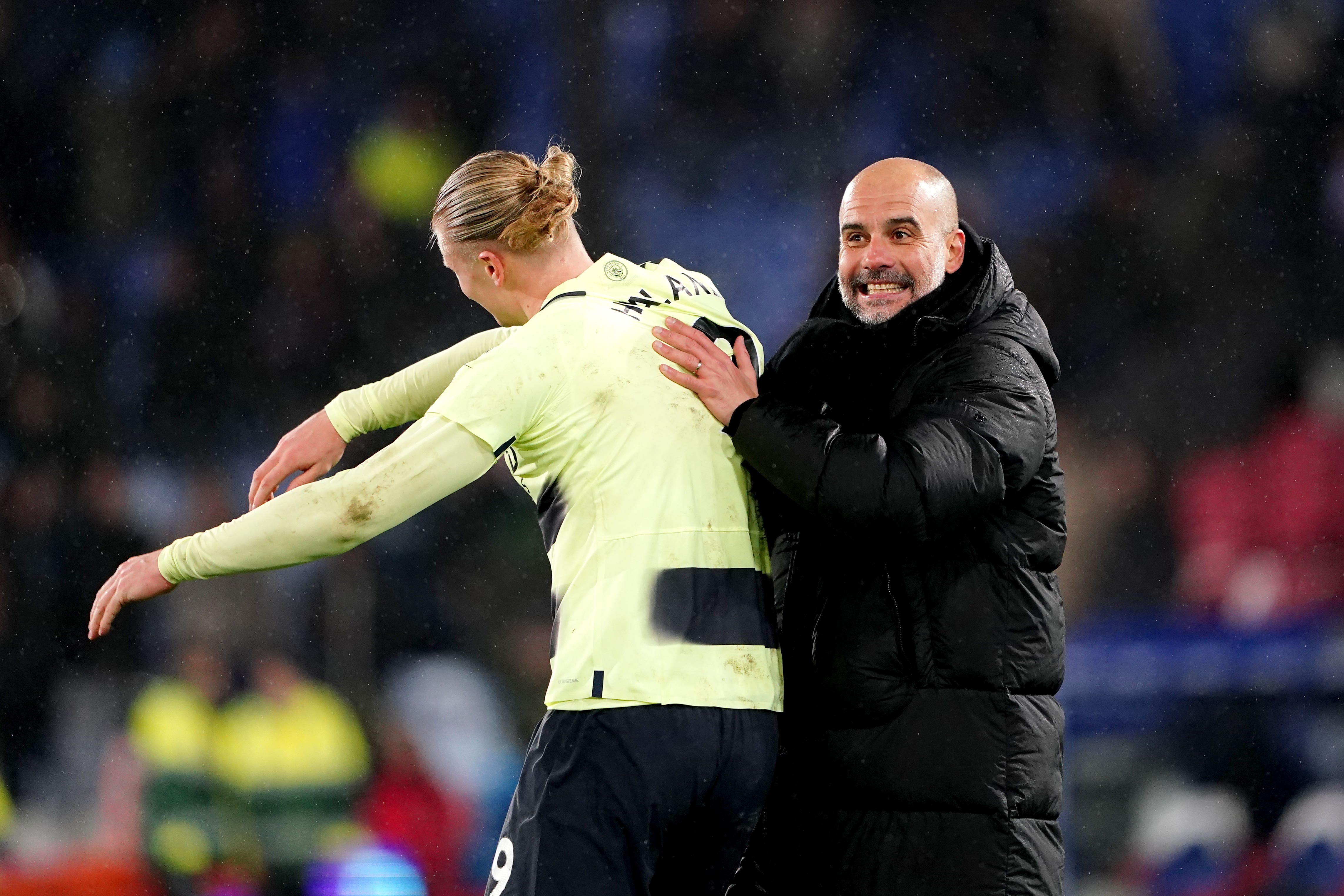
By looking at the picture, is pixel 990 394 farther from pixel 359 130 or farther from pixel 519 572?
pixel 359 130

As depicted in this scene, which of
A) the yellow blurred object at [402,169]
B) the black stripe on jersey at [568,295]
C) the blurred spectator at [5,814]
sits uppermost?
the yellow blurred object at [402,169]

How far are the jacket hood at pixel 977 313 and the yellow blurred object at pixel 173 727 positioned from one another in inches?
152

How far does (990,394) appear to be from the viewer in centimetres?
192

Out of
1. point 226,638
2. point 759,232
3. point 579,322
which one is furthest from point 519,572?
point 579,322

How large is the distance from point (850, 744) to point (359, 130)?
465cm

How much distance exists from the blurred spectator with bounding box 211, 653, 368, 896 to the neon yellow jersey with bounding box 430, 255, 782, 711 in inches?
137

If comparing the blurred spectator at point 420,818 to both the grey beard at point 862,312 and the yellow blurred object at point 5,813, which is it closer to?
the yellow blurred object at point 5,813

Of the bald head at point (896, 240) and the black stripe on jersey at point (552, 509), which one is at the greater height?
the bald head at point (896, 240)

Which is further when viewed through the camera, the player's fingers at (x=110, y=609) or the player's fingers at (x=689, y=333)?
the player's fingers at (x=689, y=333)

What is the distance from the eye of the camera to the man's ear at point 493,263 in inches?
79.7

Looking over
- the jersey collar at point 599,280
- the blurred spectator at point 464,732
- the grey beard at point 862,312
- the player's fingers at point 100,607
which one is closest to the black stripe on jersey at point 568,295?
the jersey collar at point 599,280

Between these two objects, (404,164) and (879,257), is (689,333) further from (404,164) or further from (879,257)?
(404,164)

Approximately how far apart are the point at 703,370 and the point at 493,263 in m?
0.36

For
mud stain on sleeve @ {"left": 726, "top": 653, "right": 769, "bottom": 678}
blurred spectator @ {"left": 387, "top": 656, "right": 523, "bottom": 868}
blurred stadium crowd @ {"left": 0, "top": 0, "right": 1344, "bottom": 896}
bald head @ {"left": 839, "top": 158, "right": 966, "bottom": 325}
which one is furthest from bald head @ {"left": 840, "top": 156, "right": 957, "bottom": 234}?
blurred spectator @ {"left": 387, "top": 656, "right": 523, "bottom": 868}
